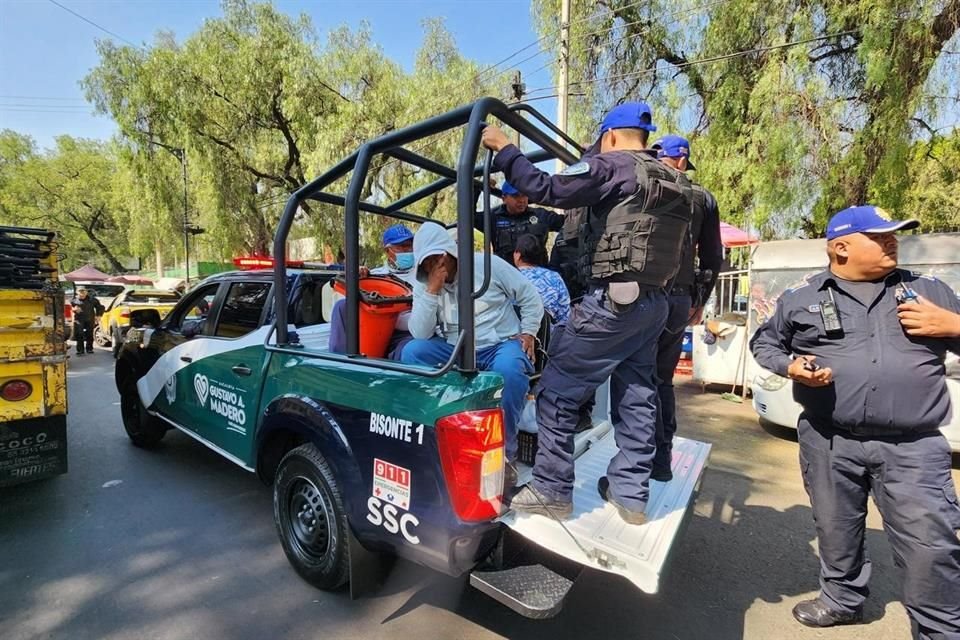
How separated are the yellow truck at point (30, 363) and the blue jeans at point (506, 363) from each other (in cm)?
290

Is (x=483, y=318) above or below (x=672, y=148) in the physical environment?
below

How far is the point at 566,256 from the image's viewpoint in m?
3.59

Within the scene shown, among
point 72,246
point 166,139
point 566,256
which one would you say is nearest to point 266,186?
point 166,139

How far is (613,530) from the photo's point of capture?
219 cm

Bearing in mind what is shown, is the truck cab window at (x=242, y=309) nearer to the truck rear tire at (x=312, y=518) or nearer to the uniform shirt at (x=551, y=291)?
the truck rear tire at (x=312, y=518)

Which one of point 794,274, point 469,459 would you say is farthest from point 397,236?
point 794,274

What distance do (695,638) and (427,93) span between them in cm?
1586

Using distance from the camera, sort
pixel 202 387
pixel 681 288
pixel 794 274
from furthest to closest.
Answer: pixel 794 274 → pixel 202 387 → pixel 681 288

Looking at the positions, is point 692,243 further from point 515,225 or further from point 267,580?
point 267,580

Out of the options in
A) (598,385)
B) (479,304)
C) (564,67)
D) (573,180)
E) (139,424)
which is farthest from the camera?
(564,67)

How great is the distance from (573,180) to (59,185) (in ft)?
146

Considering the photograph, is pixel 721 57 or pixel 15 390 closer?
pixel 15 390

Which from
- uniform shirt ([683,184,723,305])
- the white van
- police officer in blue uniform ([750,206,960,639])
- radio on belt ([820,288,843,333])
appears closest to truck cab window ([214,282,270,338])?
uniform shirt ([683,184,723,305])

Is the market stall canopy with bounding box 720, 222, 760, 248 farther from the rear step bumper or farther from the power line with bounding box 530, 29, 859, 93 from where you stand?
the rear step bumper
